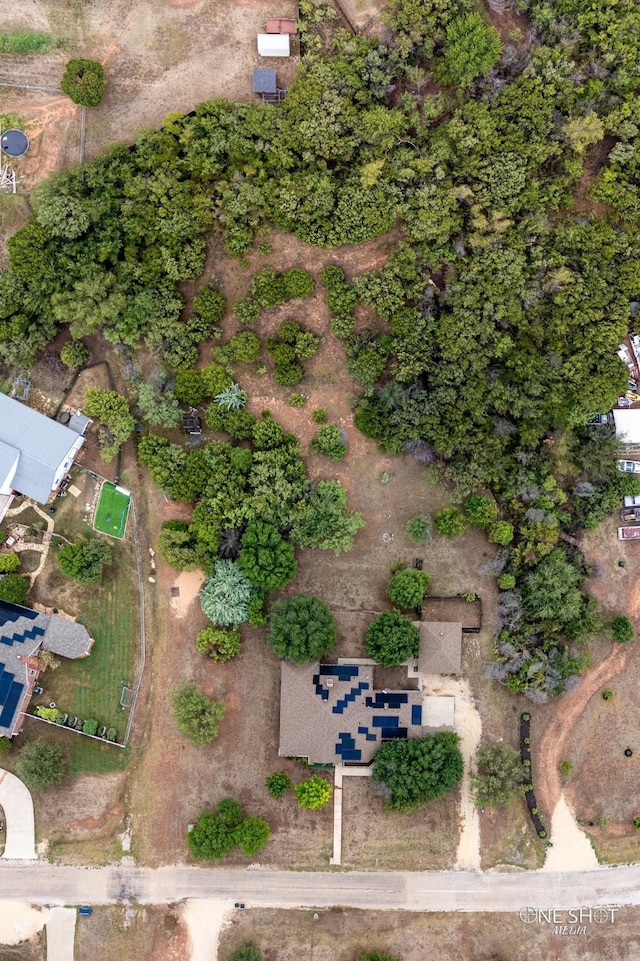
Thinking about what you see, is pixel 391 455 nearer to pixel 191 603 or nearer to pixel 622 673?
pixel 191 603

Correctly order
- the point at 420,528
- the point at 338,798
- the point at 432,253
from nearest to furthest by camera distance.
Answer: the point at 432,253 → the point at 420,528 → the point at 338,798

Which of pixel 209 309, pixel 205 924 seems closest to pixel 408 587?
pixel 209 309

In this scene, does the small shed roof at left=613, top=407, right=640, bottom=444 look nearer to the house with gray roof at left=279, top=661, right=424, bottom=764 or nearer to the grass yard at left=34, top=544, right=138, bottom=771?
the house with gray roof at left=279, top=661, right=424, bottom=764

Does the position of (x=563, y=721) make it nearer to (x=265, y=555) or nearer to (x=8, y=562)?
(x=265, y=555)

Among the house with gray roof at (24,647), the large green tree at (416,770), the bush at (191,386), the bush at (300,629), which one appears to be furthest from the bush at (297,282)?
the large green tree at (416,770)

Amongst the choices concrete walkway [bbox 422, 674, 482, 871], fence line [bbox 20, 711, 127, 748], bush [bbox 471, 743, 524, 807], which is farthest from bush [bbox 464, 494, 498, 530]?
fence line [bbox 20, 711, 127, 748]

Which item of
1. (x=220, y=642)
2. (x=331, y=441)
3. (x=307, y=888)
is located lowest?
(x=307, y=888)
